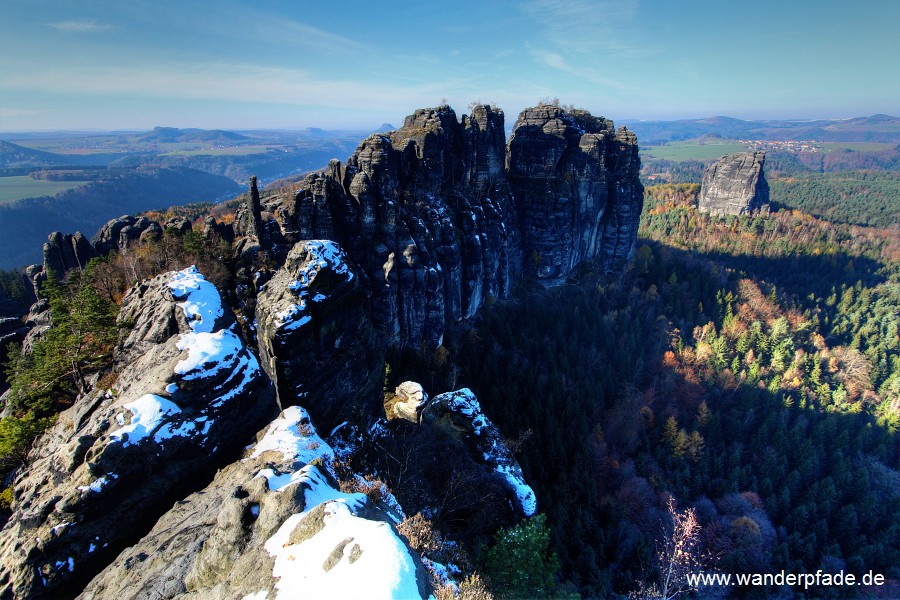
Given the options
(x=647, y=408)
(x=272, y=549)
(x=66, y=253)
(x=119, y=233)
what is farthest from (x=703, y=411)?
(x=66, y=253)

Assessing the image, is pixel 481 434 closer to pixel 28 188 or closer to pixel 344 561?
pixel 344 561

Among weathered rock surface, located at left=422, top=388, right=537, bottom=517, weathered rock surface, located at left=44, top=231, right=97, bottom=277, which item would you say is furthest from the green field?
weathered rock surface, located at left=422, top=388, right=537, bottom=517

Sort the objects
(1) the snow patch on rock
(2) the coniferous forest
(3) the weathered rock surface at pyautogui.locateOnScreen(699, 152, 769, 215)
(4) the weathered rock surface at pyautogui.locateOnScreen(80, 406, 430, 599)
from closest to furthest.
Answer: (1) the snow patch on rock, (4) the weathered rock surface at pyautogui.locateOnScreen(80, 406, 430, 599), (2) the coniferous forest, (3) the weathered rock surface at pyautogui.locateOnScreen(699, 152, 769, 215)

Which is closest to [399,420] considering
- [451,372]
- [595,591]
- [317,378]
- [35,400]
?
[317,378]

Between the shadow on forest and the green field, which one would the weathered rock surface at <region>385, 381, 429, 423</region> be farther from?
the green field

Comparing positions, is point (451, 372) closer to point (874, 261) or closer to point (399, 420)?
point (399, 420)

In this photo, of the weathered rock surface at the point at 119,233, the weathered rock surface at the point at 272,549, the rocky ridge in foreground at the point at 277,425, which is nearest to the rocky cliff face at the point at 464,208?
the rocky ridge in foreground at the point at 277,425
